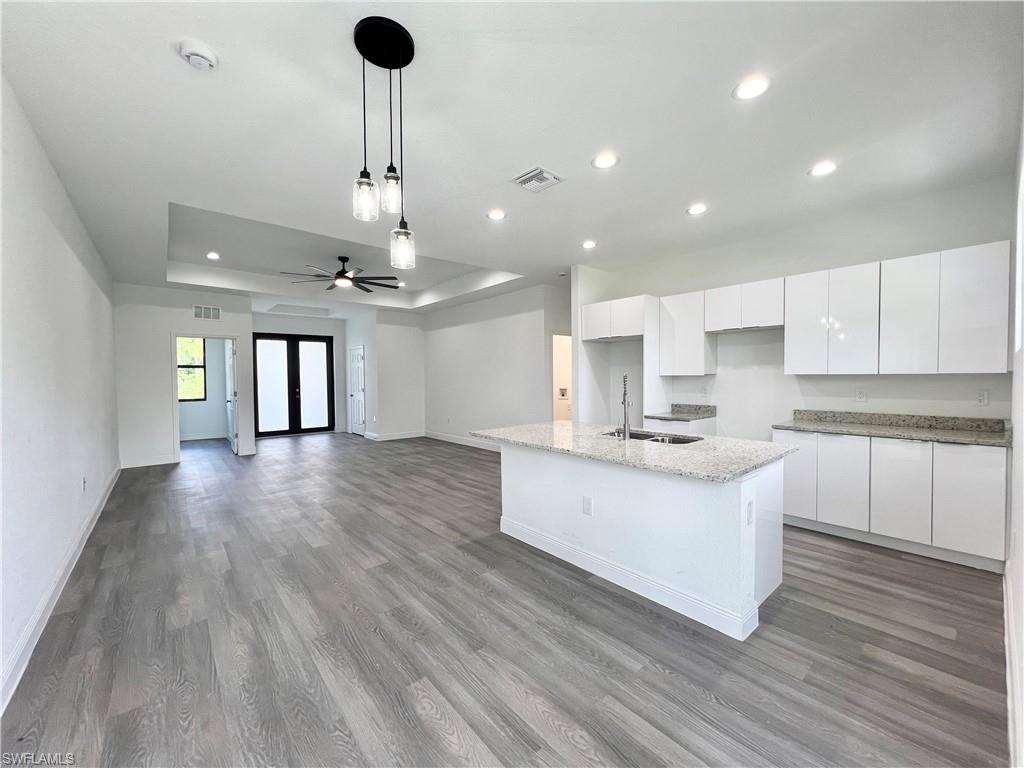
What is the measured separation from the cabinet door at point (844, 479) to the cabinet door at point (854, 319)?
0.64 metres

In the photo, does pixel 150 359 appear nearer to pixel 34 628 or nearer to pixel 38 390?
pixel 38 390

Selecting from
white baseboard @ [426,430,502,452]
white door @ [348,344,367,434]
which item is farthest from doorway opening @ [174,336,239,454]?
white baseboard @ [426,430,502,452]

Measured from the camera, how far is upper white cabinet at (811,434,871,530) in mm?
3289

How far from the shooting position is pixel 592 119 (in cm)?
235

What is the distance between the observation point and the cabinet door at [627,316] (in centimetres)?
481

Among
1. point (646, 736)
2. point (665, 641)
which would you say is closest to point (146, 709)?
point (646, 736)

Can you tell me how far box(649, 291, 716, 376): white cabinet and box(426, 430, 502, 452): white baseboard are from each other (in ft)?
11.4

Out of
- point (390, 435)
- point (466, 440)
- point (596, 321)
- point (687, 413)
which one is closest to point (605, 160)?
point (596, 321)

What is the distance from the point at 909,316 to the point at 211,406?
37.3 feet

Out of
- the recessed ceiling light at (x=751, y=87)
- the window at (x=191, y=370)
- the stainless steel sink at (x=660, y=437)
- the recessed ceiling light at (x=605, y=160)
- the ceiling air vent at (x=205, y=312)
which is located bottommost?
the stainless steel sink at (x=660, y=437)

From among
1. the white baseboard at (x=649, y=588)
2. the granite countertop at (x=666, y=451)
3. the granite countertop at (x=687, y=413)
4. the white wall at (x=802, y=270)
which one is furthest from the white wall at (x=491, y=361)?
the white baseboard at (x=649, y=588)

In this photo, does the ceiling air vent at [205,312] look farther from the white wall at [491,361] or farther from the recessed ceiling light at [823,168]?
the recessed ceiling light at [823,168]

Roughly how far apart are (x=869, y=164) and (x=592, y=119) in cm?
204

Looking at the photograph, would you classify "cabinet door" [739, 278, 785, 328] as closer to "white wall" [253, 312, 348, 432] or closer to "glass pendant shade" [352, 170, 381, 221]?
"glass pendant shade" [352, 170, 381, 221]
